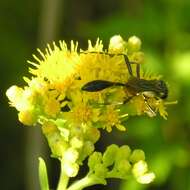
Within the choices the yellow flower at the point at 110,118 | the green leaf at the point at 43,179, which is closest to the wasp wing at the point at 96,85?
the yellow flower at the point at 110,118

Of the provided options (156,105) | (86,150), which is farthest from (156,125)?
(86,150)

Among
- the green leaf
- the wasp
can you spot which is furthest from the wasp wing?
the green leaf

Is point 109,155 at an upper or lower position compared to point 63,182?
upper

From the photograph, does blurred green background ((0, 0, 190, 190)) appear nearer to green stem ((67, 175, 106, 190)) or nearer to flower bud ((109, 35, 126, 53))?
flower bud ((109, 35, 126, 53))

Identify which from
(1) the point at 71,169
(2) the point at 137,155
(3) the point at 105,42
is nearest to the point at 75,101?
(1) the point at 71,169

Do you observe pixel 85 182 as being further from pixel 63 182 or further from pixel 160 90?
pixel 160 90

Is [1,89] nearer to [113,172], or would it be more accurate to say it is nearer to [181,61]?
[181,61]
